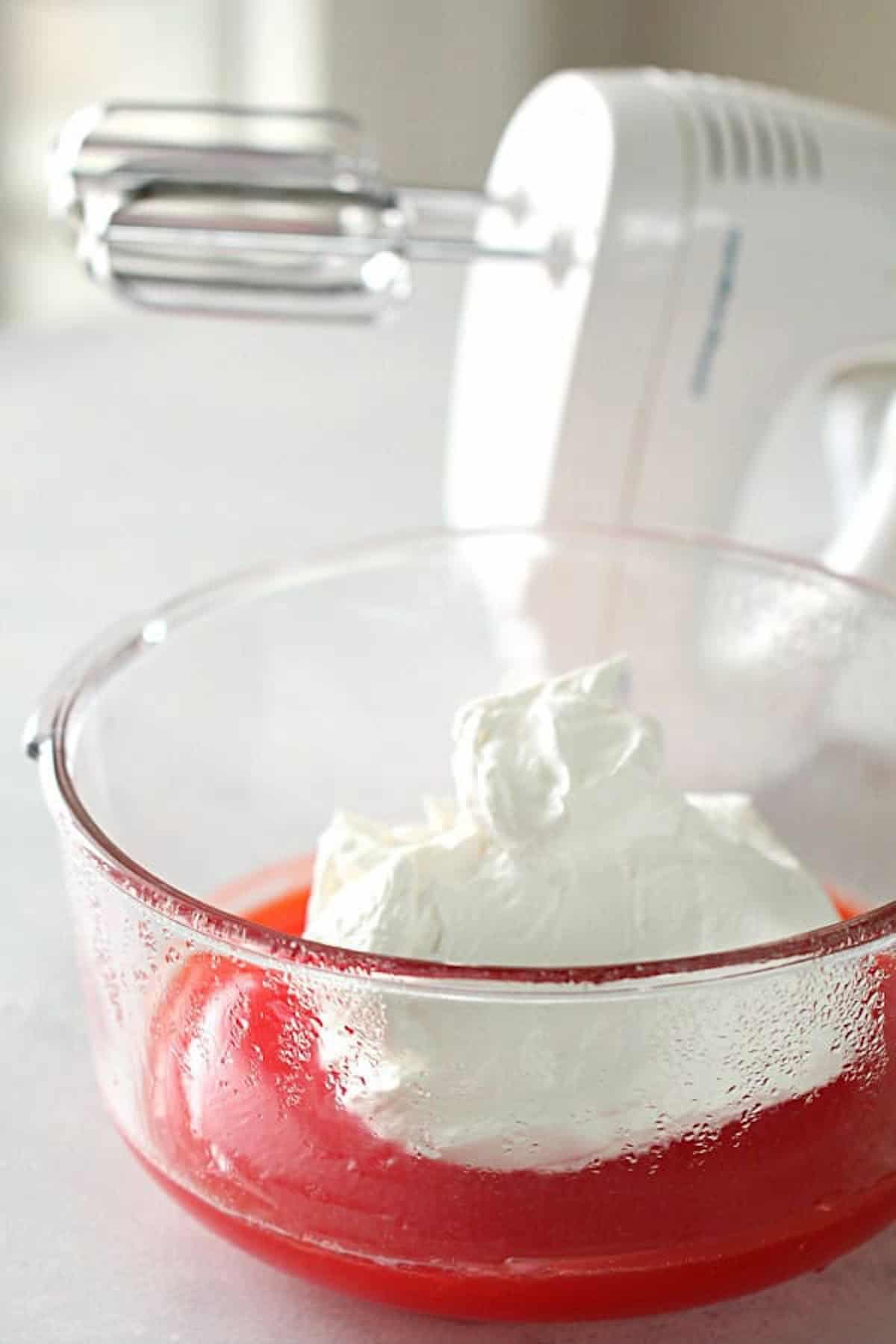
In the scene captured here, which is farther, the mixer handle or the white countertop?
the mixer handle

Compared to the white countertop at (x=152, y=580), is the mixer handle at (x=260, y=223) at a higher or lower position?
higher

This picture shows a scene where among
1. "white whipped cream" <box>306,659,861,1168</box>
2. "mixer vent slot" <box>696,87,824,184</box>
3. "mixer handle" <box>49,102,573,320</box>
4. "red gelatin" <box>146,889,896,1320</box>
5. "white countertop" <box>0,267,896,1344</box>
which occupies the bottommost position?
"white countertop" <box>0,267,896,1344</box>

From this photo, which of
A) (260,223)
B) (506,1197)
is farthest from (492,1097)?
(260,223)

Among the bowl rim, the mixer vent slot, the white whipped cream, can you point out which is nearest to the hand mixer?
the mixer vent slot

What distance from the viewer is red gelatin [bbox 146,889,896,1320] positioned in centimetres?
45

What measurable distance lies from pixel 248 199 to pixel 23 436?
451 millimetres

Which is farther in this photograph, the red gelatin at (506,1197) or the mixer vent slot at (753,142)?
the mixer vent slot at (753,142)

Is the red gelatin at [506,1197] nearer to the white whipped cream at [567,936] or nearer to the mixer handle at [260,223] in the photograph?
the white whipped cream at [567,936]

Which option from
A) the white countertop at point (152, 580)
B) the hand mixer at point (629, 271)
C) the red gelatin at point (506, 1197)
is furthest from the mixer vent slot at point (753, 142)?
the red gelatin at point (506, 1197)

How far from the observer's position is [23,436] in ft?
4.24

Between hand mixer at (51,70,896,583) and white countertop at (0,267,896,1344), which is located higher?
hand mixer at (51,70,896,583)

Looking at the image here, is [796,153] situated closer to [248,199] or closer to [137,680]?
[248,199]

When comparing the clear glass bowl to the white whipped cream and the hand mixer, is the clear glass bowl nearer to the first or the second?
the white whipped cream

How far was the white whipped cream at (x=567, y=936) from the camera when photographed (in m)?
0.43
